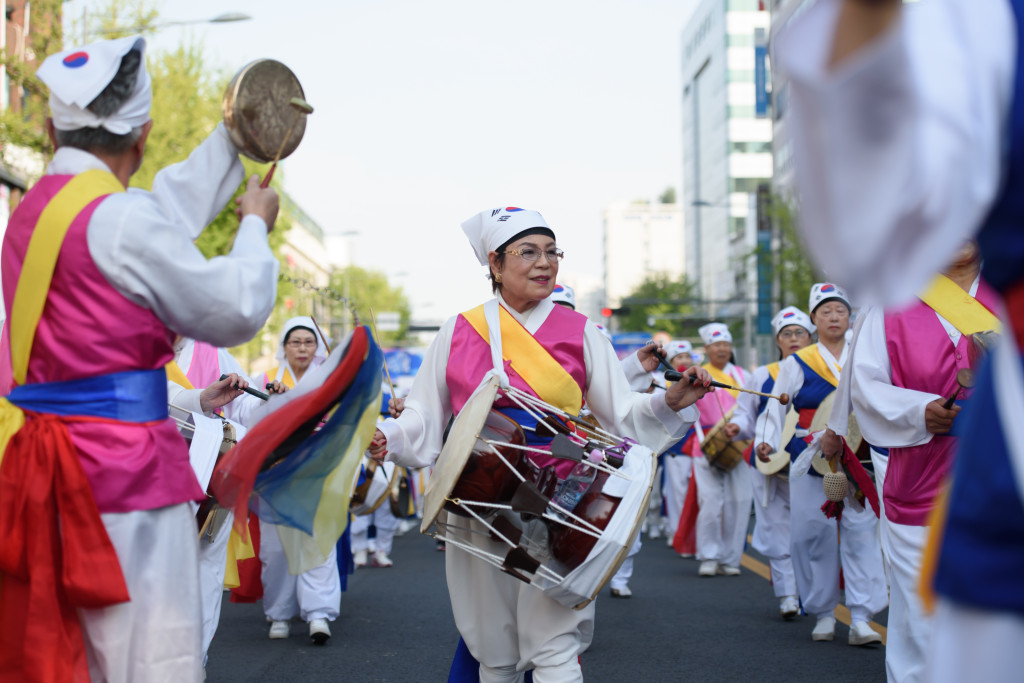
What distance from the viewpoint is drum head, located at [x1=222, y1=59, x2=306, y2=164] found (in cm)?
350

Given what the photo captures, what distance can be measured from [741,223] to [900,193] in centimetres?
9069

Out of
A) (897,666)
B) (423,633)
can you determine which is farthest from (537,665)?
(423,633)

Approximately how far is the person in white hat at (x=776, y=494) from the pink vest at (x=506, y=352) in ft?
14.1

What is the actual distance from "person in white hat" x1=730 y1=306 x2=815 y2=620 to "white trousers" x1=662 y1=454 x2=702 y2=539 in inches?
125

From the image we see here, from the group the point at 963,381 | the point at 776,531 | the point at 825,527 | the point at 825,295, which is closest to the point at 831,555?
the point at 825,527

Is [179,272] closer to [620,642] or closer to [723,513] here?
[620,642]

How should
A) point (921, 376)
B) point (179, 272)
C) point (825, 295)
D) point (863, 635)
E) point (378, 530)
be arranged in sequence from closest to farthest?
point (179, 272)
point (921, 376)
point (863, 635)
point (825, 295)
point (378, 530)

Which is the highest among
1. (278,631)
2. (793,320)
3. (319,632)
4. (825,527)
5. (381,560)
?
(793,320)

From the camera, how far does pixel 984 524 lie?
189 cm

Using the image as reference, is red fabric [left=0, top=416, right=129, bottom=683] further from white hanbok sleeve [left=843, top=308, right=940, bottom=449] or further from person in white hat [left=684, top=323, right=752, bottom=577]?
person in white hat [left=684, top=323, right=752, bottom=577]

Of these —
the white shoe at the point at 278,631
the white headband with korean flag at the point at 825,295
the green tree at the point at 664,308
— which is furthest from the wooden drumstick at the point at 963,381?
the green tree at the point at 664,308

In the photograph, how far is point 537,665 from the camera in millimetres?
4590

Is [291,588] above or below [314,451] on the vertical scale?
below

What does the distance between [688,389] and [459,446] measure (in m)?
1.04
